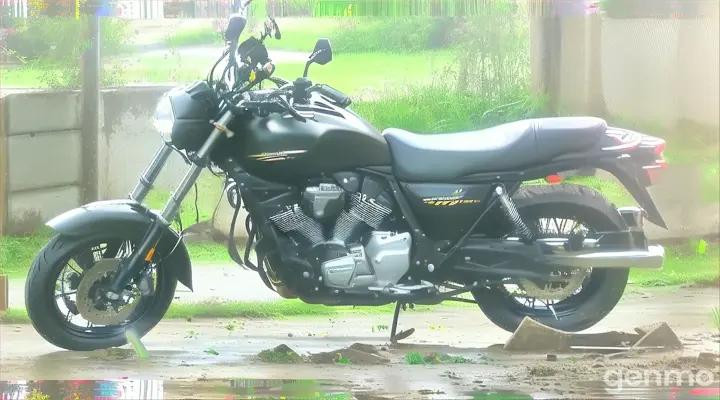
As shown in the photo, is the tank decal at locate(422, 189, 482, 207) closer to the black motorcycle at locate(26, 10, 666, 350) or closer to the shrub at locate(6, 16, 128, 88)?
the black motorcycle at locate(26, 10, 666, 350)

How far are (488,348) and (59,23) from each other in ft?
8.36

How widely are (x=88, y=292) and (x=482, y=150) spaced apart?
6.02 feet

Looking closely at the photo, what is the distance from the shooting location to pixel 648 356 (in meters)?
4.62

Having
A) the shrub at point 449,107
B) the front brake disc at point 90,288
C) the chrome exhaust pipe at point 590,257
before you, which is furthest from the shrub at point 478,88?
the front brake disc at point 90,288

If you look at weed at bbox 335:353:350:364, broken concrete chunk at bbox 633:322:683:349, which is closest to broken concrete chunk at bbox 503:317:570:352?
broken concrete chunk at bbox 633:322:683:349

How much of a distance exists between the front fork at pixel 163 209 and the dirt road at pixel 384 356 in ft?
1.29

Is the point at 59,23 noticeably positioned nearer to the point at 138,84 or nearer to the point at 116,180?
the point at 138,84

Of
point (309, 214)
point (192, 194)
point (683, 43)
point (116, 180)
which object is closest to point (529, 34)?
point (683, 43)

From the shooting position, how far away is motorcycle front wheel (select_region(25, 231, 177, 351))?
4250mm

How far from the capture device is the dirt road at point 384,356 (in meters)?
4.27

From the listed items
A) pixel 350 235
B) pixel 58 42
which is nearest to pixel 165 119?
pixel 58 42

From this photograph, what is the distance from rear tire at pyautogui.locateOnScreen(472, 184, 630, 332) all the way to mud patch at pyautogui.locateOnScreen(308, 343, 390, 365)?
0.54 meters

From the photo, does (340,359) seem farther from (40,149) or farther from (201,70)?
(40,149)

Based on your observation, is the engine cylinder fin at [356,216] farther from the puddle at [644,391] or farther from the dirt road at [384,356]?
the puddle at [644,391]
